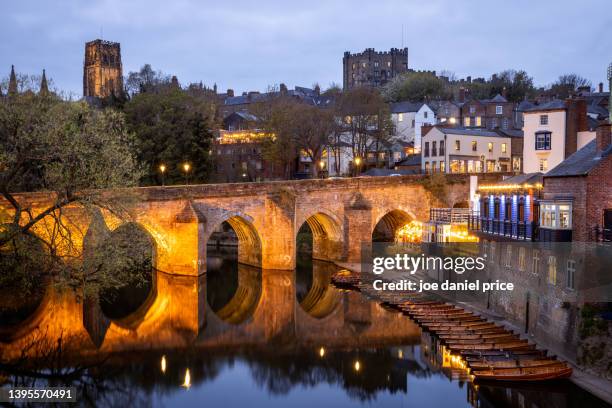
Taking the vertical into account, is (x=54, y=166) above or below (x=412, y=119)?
below

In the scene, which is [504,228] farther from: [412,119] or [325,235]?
[412,119]

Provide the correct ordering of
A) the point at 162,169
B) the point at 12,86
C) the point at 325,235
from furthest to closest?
the point at 162,169 < the point at 325,235 < the point at 12,86

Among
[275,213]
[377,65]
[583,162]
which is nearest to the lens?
[583,162]

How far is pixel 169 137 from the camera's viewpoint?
54.1m

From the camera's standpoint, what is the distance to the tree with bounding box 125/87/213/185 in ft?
176

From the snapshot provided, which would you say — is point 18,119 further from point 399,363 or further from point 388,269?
point 388,269

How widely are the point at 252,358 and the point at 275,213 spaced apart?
18362mm

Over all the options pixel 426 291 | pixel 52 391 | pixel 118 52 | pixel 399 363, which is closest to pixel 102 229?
pixel 52 391

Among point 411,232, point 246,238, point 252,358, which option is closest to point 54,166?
point 252,358

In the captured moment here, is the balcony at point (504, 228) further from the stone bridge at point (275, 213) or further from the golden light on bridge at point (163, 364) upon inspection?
the golden light on bridge at point (163, 364)

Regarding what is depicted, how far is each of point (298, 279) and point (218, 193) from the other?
24.6ft

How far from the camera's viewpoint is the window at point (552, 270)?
2327cm

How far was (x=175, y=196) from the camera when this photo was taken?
132 ft

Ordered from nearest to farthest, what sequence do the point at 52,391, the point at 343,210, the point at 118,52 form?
the point at 52,391 → the point at 343,210 → the point at 118,52
